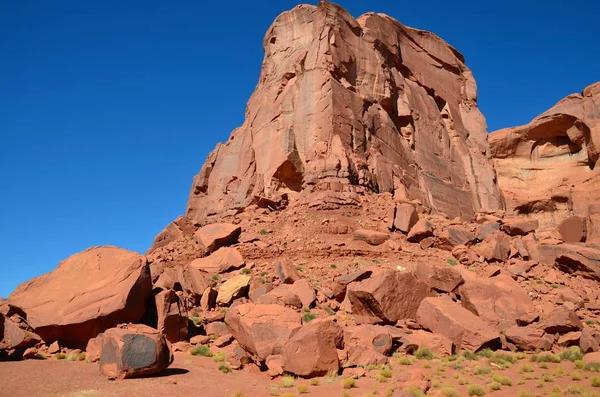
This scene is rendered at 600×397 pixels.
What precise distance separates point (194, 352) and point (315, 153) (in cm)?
1856

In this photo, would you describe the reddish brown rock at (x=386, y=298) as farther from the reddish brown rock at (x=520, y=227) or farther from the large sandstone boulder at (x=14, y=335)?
the reddish brown rock at (x=520, y=227)

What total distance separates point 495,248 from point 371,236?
6577 millimetres

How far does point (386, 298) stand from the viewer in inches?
739

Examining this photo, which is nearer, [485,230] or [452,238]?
[452,238]

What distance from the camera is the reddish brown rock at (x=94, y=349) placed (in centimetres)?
1396

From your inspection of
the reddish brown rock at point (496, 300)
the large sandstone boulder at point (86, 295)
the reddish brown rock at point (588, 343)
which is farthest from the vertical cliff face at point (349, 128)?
the reddish brown rock at point (588, 343)

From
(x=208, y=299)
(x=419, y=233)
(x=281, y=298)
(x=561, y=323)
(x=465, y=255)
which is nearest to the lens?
(x=561, y=323)

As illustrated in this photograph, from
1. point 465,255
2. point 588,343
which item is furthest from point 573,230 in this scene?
point 588,343

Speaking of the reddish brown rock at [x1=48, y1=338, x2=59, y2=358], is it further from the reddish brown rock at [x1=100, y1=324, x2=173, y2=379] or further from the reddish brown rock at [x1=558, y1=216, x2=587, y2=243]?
the reddish brown rock at [x1=558, y1=216, x2=587, y2=243]

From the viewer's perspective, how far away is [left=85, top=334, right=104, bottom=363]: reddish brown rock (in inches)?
549

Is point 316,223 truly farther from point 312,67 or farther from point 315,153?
point 312,67

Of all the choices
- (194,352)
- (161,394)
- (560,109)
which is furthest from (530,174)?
(161,394)

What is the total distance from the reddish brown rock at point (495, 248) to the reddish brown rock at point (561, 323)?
25.3 feet

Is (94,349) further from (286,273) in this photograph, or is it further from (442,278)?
(442,278)
